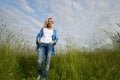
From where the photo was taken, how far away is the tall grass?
624 cm

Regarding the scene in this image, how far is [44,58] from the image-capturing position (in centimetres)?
676

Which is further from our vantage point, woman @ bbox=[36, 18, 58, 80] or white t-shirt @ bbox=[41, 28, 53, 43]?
white t-shirt @ bbox=[41, 28, 53, 43]

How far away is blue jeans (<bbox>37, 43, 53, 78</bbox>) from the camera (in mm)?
6512

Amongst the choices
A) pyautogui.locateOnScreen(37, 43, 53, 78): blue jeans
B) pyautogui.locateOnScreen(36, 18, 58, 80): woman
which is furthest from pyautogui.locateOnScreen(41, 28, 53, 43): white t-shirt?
pyautogui.locateOnScreen(37, 43, 53, 78): blue jeans

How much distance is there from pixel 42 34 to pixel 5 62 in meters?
1.36

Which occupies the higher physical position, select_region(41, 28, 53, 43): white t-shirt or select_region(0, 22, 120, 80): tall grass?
select_region(41, 28, 53, 43): white t-shirt

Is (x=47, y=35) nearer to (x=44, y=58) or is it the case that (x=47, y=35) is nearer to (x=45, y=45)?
(x=45, y=45)

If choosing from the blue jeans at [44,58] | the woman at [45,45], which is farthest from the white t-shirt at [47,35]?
the blue jeans at [44,58]

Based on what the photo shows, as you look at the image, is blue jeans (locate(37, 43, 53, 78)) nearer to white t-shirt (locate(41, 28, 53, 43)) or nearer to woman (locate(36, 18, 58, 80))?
woman (locate(36, 18, 58, 80))

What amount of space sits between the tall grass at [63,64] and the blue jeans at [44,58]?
312 mm

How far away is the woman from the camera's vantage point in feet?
21.5

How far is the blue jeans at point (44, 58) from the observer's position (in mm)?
6512

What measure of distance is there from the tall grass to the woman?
33 centimetres

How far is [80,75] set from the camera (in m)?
6.48
